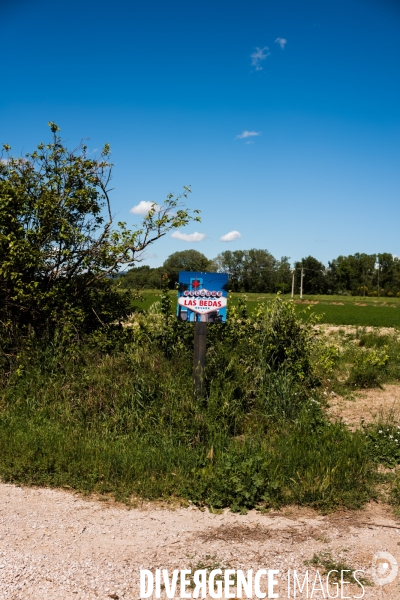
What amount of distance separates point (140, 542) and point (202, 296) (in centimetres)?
353

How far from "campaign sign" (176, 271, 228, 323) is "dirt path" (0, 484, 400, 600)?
279 cm

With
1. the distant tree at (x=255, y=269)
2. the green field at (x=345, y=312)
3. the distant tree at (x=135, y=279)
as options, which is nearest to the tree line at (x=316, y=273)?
the distant tree at (x=255, y=269)

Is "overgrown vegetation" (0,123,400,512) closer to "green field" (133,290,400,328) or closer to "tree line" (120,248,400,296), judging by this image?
"green field" (133,290,400,328)

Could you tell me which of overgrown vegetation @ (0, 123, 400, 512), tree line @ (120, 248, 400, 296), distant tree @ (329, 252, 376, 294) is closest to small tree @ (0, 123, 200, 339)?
overgrown vegetation @ (0, 123, 400, 512)

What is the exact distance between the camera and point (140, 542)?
13.3 ft

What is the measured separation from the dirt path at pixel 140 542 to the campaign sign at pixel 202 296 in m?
2.79

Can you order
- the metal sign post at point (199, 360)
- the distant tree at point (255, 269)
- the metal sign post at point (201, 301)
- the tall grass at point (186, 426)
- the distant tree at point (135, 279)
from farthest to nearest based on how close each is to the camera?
the distant tree at point (255, 269) < the distant tree at point (135, 279) < the metal sign post at point (201, 301) < the metal sign post at point (199, 360) < the tall grass at point (186, 426)

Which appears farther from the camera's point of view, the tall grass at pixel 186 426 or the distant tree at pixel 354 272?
the distant tree at pixel 354 272

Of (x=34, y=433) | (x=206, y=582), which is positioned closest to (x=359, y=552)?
(x=206, y=582)

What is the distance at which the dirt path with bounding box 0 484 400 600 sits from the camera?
346 cm

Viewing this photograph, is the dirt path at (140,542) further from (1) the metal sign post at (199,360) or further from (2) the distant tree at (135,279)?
(2) the distant tree at (135,279)

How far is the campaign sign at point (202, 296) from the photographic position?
692 cm

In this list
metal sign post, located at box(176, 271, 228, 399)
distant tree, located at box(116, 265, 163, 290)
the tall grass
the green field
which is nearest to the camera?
the tall grass

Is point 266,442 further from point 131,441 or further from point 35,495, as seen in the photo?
point 35,495
